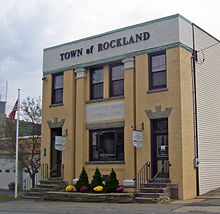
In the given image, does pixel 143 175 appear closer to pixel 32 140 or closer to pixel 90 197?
pixel 90 197

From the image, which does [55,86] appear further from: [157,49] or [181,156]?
[181,156]

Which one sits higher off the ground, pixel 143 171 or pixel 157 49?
pixel 157 49

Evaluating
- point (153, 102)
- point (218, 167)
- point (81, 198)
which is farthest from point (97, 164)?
point (218, 167)

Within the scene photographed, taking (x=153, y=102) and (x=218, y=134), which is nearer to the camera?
(x=153, y=102)

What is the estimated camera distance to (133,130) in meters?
17.8

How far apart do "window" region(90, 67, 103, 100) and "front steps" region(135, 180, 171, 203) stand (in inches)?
227

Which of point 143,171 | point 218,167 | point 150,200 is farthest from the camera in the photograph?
point 218,167

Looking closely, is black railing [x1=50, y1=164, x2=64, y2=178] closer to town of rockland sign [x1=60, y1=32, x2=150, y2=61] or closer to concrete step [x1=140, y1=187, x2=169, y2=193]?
town of rockland sign [x1=60, y1=32, x2=150, y2=61]

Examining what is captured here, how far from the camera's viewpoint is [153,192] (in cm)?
1595

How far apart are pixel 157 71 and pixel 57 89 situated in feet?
21.7

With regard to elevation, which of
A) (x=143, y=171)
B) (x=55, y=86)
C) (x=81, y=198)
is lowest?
(x=81, y=198)

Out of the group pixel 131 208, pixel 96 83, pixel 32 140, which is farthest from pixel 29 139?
pixel 131 208

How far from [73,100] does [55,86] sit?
1.80m

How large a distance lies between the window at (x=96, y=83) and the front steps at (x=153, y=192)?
5760 millimetres
